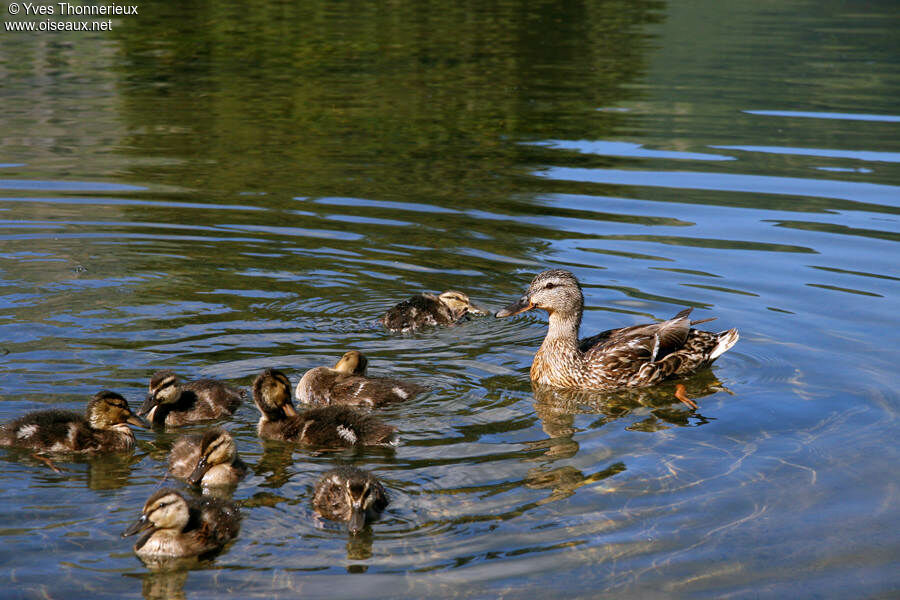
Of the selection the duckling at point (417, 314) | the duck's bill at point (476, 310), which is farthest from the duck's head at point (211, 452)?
the duck's bill at point (476, 310)

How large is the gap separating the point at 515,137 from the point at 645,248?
222 inches

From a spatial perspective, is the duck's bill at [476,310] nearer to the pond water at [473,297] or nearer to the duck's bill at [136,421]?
the pond water at [473,297]

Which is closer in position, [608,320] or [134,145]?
[608,320]

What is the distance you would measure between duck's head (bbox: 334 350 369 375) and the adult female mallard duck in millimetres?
1250

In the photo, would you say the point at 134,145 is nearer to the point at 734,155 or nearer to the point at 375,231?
the point at 375,231

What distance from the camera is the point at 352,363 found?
7.47m

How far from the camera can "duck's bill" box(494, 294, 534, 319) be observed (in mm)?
8453

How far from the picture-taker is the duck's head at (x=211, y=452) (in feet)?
19.7

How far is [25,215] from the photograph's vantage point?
11398 millimetres

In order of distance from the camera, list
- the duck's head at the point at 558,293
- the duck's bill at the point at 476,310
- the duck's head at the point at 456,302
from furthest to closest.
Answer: the duck's bill at the point at 476,310 → the duck's head at the point at 456,302 → the duck's head at the point at 558,293

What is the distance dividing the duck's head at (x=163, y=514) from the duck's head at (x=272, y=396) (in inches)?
56.7

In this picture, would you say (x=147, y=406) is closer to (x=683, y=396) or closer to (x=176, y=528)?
(x=176, y=528)

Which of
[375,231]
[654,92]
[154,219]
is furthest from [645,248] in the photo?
[654,92]

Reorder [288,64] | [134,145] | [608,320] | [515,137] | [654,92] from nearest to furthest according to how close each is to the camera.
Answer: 1. [608,320]
2. [134,145]
3. [515,137]
4. [654,92]
5. [288,64]
